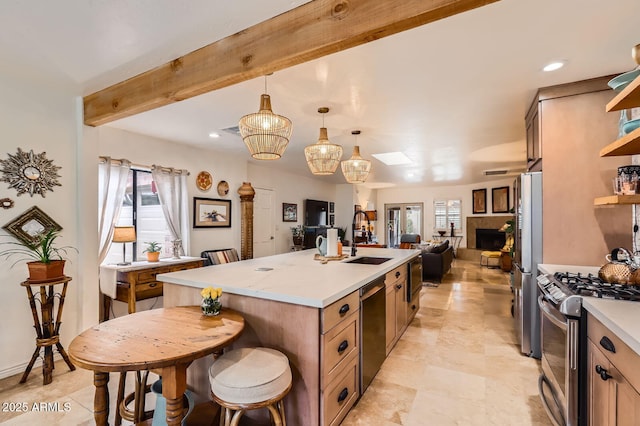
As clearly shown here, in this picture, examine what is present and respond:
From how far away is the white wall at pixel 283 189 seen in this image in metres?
6.28

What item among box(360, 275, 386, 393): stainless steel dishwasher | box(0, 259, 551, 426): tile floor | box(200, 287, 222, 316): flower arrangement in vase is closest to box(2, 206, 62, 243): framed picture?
box(0, 259, 551, 426): tile floor

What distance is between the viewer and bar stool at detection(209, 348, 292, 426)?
1.32 metres

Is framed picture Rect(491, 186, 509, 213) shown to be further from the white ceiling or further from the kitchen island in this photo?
the kitchen island

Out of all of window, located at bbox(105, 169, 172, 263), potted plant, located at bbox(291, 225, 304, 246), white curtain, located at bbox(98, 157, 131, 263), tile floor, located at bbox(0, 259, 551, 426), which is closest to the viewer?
tile floor, located at bbox(0, 259, 551, 426)

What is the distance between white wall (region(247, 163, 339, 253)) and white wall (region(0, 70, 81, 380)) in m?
3.28

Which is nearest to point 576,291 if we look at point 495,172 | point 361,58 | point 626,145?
point 626,145

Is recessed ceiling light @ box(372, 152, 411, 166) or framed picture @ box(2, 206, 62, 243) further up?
recessed ceiling light @ box(372, 152, 411, 166)

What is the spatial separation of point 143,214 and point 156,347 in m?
3.51

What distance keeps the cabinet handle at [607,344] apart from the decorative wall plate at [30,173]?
13.5 ft

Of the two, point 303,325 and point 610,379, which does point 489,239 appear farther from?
point 303,325

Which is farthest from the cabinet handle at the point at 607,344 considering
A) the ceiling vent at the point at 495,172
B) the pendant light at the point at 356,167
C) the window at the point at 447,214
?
the window at the point at 447,214

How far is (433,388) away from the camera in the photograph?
230 cm

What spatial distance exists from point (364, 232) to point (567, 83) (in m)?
7.39

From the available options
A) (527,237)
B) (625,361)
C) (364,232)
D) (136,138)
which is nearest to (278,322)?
(625,361)
